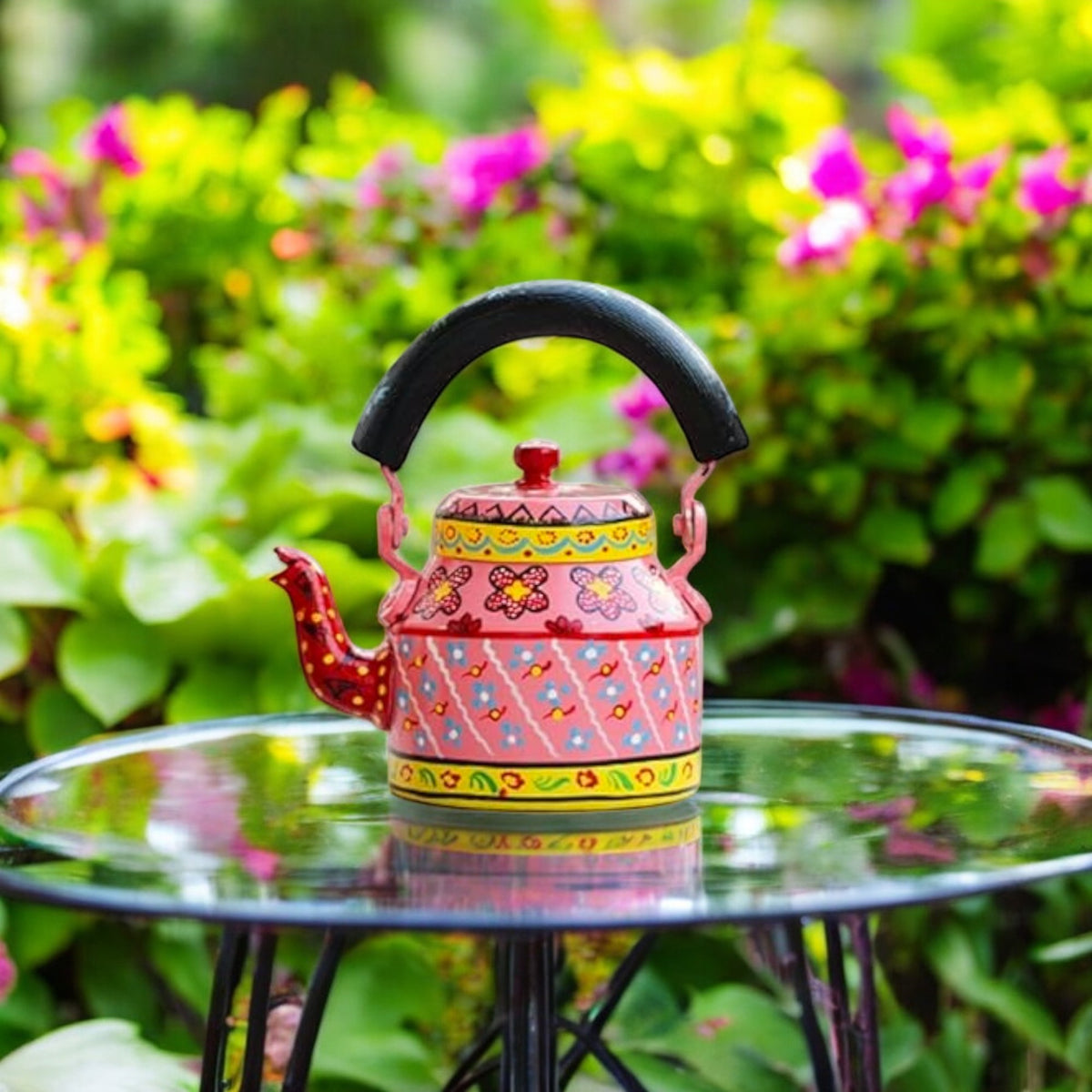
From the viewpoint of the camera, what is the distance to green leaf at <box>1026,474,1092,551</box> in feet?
7.57

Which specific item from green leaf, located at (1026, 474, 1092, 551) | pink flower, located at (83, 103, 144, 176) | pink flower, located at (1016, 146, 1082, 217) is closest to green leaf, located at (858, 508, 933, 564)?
green leaf, located at (1026, 474, 1092, 551)

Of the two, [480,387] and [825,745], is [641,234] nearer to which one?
[480,387]

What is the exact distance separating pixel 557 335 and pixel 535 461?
10cm

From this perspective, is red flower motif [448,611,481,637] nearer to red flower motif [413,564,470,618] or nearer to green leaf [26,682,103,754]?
red flower motif [413,564,470,618]

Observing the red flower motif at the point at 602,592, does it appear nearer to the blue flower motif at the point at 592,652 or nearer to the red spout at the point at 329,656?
the blue flower motif at the point at 592,652

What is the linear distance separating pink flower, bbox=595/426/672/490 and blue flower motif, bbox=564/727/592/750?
1.04 meters

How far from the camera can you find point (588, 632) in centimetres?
135

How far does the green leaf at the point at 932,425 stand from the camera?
7.60 feet

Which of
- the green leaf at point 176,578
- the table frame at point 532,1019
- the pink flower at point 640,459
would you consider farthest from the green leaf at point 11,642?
the pink flower at point 640,459

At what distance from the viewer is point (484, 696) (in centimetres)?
134

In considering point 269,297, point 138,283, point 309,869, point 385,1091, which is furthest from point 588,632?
point 269,297

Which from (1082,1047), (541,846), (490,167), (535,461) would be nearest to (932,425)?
(1082,1047)

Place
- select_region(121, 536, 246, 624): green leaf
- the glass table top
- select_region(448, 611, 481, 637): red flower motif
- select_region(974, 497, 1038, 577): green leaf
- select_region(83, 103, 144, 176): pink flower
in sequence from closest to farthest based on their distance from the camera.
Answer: the glass table top < select_region(448, 611, 481, 637): red flower motif < select_region(121, 536, 246, 624): green leaf < select_region(974, 497, 1038, 577): green leaf < select_region(83, 103, 144, 176): pink flower

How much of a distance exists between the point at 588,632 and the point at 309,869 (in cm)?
27
